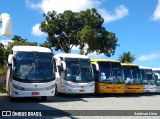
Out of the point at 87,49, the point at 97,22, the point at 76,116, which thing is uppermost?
the point at 97,22

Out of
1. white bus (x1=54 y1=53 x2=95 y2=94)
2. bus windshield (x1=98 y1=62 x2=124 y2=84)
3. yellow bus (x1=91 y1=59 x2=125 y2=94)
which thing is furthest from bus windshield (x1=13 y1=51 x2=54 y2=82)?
bus windshield (x1=98 y1=62 x2=124 y2=84)

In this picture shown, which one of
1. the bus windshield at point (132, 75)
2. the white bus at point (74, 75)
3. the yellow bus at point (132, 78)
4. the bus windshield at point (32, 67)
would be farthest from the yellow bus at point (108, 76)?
the bus windshield at point (32, 67)

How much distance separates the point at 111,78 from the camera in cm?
2402

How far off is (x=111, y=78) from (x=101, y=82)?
864 millimetres

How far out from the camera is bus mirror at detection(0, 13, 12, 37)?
9.45 m

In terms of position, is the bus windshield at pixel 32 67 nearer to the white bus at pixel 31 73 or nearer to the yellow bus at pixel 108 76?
the white bus at pixel 31 73

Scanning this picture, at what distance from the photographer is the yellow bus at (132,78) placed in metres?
26.2

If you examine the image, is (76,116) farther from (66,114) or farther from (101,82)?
(101,82)

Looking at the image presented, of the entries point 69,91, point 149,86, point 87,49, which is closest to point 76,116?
point 69,91

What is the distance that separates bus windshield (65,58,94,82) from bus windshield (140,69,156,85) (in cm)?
724

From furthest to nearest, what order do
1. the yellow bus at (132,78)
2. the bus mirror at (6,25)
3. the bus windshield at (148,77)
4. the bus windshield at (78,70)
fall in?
the bus windshield at (148,77)
the yellow bus at (132,78)
the bus windshield at (78,70)
the bus mirror at (6,25)

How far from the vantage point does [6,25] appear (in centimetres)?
955

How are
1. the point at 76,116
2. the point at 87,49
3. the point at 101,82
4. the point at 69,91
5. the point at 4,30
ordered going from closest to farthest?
the point at 4,30, the point at 76,116, the point at 69,91, the point at 101,82, the point at 87,49

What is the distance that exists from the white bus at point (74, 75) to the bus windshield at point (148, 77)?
7228mm
